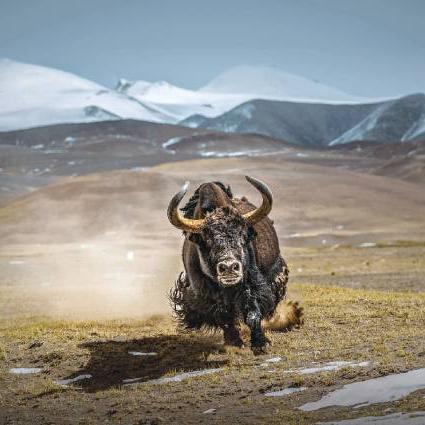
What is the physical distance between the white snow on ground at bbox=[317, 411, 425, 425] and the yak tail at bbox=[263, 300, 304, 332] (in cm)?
751

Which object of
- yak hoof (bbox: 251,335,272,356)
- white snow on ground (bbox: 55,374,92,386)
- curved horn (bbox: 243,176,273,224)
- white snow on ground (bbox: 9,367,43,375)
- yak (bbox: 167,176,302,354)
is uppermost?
curved horn (bbox: 243,176,273,224)

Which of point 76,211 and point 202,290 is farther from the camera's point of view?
point 76,211

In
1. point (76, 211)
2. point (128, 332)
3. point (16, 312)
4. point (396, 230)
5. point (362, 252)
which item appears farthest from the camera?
point (76, 211)

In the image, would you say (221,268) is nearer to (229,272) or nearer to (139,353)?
(229,272)

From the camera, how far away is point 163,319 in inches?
834

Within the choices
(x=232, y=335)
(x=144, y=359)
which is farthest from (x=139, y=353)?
(x=232, y=335)

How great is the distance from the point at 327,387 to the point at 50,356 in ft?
21.0

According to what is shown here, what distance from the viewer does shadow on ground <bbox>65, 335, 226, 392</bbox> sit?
1388 cm

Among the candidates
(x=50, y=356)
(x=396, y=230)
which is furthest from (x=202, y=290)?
(x=396, y=230)

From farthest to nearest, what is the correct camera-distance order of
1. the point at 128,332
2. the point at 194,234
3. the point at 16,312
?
the point at 16,312
the point at 128,332
the point at 194,234

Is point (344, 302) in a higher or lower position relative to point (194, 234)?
lower

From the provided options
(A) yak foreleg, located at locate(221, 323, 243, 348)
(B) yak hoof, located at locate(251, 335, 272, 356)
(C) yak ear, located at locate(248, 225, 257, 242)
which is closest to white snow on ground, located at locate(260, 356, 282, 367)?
(B) yak hoof, located at locate(251, 335, 272, 356)

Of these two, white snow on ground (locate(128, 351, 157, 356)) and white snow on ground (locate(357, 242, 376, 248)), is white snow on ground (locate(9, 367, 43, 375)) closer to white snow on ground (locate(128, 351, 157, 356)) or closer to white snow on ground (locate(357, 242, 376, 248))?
white snow on ground (locate(128, 351, 157, 356))

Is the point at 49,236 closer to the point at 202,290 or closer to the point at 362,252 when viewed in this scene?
the point at 362,252
